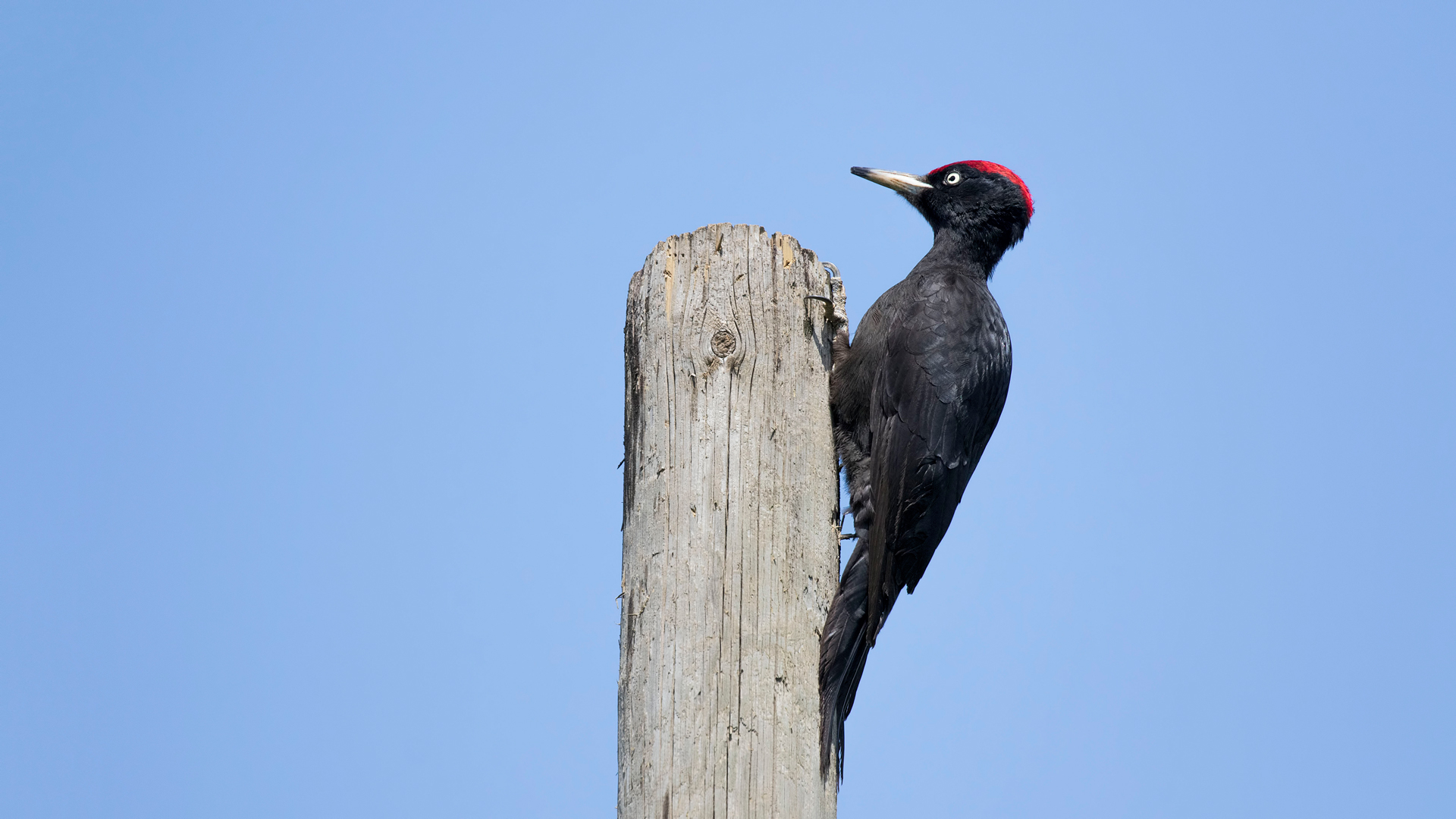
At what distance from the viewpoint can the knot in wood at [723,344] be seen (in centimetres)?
348

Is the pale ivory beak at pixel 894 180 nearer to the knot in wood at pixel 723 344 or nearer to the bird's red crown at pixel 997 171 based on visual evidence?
the bird's red crown at pixel 997 171

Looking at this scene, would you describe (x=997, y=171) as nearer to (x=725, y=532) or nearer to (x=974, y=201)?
(x=974, y=201)

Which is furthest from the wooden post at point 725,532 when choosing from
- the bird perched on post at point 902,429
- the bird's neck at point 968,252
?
the bird's neck at point 968,252

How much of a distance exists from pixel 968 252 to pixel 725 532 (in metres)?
2.47

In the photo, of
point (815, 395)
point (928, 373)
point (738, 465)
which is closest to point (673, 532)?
point (738, 465)

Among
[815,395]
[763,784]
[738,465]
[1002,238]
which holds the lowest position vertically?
[763,784]

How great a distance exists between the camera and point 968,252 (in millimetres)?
5195

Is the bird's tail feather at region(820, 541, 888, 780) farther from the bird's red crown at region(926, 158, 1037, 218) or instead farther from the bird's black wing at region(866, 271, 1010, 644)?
the bird's red crown at region(926, 158, 1037, 218)

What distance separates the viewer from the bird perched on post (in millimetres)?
3473

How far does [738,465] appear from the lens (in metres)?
3.29

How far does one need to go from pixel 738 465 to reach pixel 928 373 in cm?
120

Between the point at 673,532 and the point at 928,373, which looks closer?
the point at 673,532

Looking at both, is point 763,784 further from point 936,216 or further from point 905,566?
point 936,216

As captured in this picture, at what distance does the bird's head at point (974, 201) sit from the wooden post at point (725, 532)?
161cm
